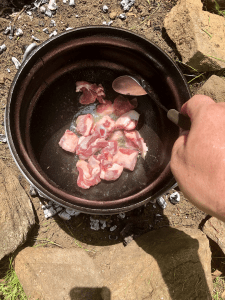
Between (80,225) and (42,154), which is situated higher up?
(42,154)

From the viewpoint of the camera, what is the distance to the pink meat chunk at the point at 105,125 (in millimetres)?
2451

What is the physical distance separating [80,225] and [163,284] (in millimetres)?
1005

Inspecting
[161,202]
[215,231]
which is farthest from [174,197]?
[215,231]

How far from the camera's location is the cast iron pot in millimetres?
1857

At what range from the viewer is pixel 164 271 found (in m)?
2.12

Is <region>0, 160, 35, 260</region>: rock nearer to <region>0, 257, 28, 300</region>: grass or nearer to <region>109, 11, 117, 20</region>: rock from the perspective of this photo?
<region>0, 257, 28, 300</region>: grass

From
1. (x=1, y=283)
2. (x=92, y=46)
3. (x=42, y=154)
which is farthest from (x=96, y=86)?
(x=1, y=283)

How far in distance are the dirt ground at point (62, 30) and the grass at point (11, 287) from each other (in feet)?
1.02

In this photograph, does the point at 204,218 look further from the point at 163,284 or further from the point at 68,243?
the point at 68,243

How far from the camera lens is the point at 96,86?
250cm

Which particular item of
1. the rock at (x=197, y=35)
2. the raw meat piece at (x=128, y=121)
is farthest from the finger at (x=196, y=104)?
the rock at (x=197, y=35)

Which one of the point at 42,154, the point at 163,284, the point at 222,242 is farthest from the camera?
the point at 222,242

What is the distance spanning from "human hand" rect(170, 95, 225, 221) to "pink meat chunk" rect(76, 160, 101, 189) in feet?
3.25

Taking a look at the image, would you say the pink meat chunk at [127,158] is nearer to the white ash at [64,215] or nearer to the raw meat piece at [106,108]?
the raw meat piece at [106,108]
